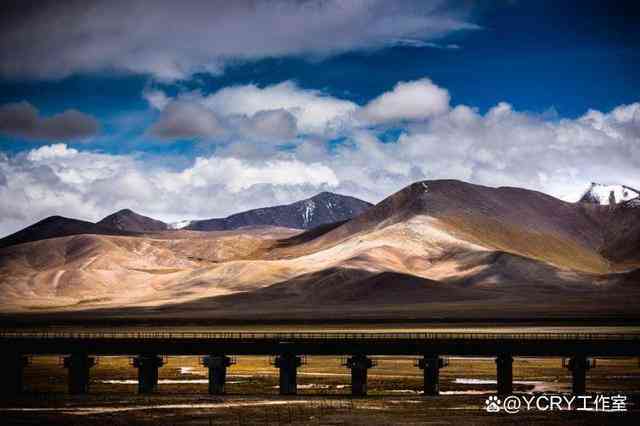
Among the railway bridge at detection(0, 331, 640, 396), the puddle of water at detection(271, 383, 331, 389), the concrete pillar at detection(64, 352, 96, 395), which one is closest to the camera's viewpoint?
the railway bridge at detection(0, 331, 640, 396)

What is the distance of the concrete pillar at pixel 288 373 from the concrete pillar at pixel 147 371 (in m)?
9.04

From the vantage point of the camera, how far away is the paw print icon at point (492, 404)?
59.1m

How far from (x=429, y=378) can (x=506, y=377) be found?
5.32 m

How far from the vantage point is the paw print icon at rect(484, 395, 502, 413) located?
59125 mm

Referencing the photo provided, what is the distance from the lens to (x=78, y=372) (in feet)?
241

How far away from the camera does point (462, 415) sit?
57.4 m

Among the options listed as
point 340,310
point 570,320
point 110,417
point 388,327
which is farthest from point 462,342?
point 340,310

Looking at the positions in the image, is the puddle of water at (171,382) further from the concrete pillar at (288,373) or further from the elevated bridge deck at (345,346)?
the concrete pillar at (288,373)

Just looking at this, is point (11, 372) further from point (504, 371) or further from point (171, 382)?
point (504, 371)

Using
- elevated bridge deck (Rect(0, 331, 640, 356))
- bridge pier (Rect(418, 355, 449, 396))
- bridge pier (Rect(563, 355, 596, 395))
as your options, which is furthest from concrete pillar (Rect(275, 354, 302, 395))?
bridge pier (Rect(563, 355, 596, 395))

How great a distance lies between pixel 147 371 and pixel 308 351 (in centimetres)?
1156

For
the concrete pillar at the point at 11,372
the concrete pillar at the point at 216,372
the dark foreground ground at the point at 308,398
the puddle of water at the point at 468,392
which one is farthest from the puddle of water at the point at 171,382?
the puddle of water at the point at 468,392

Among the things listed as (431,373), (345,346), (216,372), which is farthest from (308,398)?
(431,373)

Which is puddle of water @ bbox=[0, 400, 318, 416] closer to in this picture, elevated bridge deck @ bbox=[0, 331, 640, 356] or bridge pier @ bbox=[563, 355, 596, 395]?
elevated bridge deck @ bbox=[0, 331, 640, 356]
